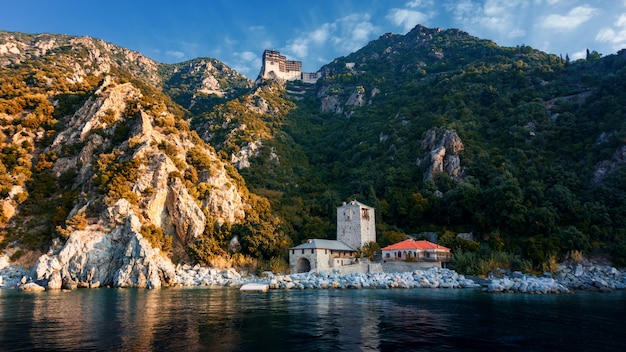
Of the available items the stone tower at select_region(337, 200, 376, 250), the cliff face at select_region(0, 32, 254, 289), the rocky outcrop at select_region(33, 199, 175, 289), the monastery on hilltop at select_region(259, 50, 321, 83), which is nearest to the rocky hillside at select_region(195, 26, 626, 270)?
the stone tower at select_region(337, 200, 376, 250)

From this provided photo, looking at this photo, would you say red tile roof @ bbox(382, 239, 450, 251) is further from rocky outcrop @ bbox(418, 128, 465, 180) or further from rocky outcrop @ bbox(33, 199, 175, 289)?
rocky outcrop @ bbox(33, 199, 175, 289)

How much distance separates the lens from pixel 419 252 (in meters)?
43.8

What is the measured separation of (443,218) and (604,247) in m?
19.0

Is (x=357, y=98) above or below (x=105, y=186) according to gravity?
above

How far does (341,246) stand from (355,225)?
13.1ft

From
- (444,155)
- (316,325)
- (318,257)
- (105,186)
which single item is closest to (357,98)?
(444,155)

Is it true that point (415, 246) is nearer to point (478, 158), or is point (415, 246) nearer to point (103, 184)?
point (478, 158)

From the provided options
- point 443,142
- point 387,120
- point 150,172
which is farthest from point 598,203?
point 150,172

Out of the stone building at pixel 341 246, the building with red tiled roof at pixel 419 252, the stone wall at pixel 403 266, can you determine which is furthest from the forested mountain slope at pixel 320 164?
the stone wall at pixel 403 266

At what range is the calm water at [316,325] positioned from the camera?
489 inches

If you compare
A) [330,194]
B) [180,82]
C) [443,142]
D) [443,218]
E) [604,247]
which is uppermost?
[180,82]

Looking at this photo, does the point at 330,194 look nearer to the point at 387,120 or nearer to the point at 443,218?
the point at 443,218

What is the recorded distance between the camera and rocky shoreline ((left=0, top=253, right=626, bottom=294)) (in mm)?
31594

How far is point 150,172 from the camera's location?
48781 mm
